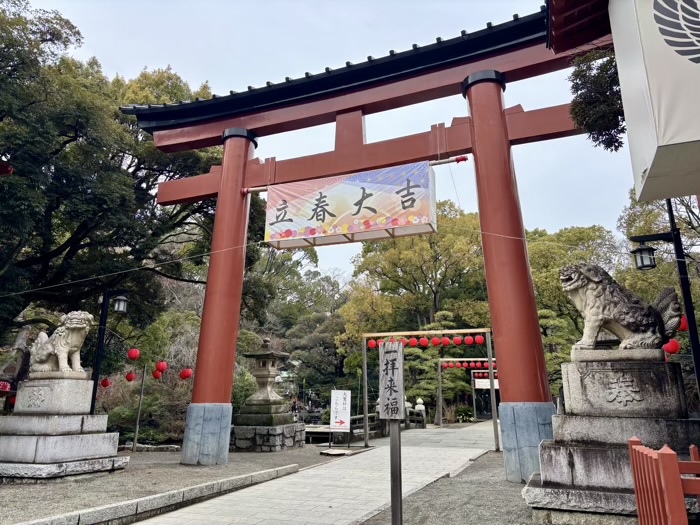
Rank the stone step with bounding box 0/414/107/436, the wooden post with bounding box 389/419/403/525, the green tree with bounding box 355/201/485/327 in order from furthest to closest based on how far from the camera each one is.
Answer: the green tree with bounding box 355/201/485/327 → the stone step with bounding box 0/414/107/436 → the wooden post with bounding box 389/419/403/525

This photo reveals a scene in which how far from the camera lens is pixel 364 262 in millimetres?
24406

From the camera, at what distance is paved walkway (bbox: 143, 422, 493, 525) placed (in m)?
5.50

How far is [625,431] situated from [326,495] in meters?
4.15

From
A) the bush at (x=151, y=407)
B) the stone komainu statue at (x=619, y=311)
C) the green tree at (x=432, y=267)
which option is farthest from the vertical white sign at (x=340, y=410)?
the green tree at (x=432, y=267)

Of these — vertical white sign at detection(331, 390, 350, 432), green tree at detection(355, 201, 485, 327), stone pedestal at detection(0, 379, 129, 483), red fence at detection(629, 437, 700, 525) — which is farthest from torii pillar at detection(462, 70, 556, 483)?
green tree at detection(355, 201, 485, 327)

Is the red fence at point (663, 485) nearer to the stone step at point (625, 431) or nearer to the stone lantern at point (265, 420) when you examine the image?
the stone step at point (625, 431)

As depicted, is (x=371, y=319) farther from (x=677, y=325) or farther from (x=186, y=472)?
(x=677, y=325)

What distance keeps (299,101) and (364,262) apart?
14.1 metres

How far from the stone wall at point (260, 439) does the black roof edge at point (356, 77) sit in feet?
27.1

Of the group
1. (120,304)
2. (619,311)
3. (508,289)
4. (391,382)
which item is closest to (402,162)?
(508,289)

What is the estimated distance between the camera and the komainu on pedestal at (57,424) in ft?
23.7

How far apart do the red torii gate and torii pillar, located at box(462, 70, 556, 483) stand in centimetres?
2

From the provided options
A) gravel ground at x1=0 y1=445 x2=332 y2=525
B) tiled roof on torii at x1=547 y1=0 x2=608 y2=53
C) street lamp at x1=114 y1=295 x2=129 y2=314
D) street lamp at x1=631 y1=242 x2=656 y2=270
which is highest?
tiled roof on torii at x1=547 y1=0 x2=608 y2=53

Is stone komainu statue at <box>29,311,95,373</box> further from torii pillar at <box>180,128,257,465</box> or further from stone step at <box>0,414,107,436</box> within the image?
torii pillar at <box>180,128,257,465</box>
